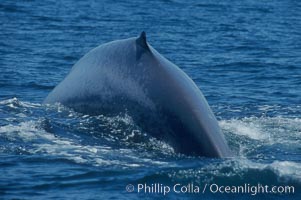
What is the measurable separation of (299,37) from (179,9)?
36.4 feet

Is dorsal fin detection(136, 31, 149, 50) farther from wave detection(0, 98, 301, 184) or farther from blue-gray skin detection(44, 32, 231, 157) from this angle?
wave detection(0, 98, 301, 184)

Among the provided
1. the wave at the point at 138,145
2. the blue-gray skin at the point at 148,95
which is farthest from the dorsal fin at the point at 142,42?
the wave at the point at 138,145

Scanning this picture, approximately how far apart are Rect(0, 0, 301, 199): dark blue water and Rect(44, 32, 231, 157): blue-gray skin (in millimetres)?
211

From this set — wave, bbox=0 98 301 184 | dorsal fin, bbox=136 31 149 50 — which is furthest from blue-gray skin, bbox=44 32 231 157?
wave, bbox=0 98 301 184

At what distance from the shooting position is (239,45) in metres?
30.3

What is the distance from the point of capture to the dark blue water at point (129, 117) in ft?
36.8

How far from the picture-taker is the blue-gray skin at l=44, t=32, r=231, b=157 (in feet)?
39.0

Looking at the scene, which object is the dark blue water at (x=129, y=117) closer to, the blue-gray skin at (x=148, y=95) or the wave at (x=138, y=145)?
the wave at (x=138, y=145)

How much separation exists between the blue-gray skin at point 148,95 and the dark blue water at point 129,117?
0.69ft

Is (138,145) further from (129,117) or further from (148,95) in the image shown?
(148,95)

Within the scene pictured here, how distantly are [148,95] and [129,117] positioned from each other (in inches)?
24.8

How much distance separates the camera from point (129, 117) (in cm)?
1301

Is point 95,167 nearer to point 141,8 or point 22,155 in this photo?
point 22,155

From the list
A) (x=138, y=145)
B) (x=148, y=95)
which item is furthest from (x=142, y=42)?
(x=138, y=145)
